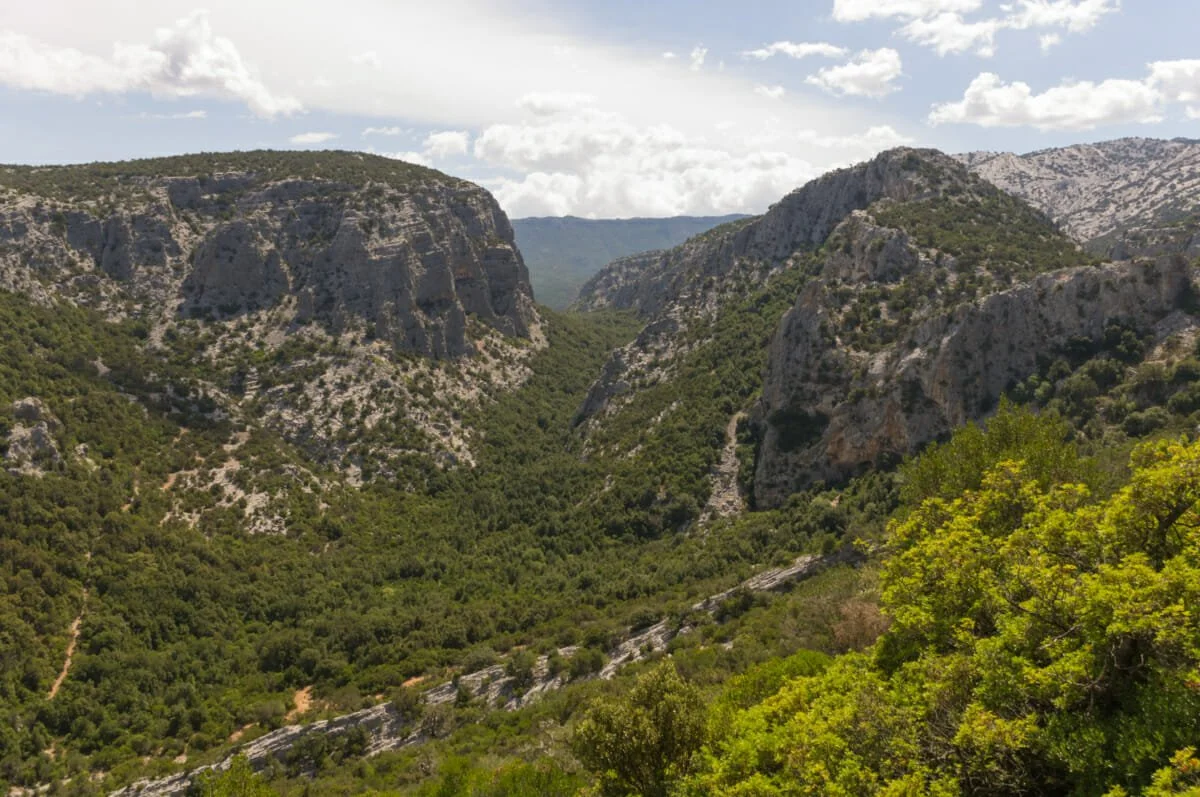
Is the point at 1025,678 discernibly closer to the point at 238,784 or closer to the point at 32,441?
the point at 238,784

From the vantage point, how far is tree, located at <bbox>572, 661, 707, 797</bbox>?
699 inches

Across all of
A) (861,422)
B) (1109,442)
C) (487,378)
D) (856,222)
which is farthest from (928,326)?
(487,378)

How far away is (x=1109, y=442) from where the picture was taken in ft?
147

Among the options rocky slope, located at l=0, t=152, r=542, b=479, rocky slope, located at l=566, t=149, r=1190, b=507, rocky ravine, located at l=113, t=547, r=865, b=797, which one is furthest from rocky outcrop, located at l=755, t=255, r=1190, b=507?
rocky slope, located at l=0, t=152, r=542, b=479

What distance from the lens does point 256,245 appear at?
96.7 metres

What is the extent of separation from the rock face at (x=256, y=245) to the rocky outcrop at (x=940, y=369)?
6545 cm

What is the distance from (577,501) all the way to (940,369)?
4320cm

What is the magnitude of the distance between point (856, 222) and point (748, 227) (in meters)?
42.0

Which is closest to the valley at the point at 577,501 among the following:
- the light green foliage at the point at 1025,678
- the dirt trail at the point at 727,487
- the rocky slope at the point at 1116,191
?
the light green foliage at the point at 1025,678

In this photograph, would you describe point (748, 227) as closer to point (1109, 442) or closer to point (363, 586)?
point (1109, 442)

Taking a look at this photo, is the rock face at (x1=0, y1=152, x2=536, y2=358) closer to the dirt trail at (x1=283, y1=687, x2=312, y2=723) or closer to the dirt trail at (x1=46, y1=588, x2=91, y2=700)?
the dirt trail at (x1=46, y1=588, x2=91, y2=700)

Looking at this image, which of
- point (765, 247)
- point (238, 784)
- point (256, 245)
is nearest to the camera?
point (238, 784)

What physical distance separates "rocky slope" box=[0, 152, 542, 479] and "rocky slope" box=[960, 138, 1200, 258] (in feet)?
415

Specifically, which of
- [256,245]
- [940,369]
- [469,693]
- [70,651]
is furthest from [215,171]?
[940,369]
